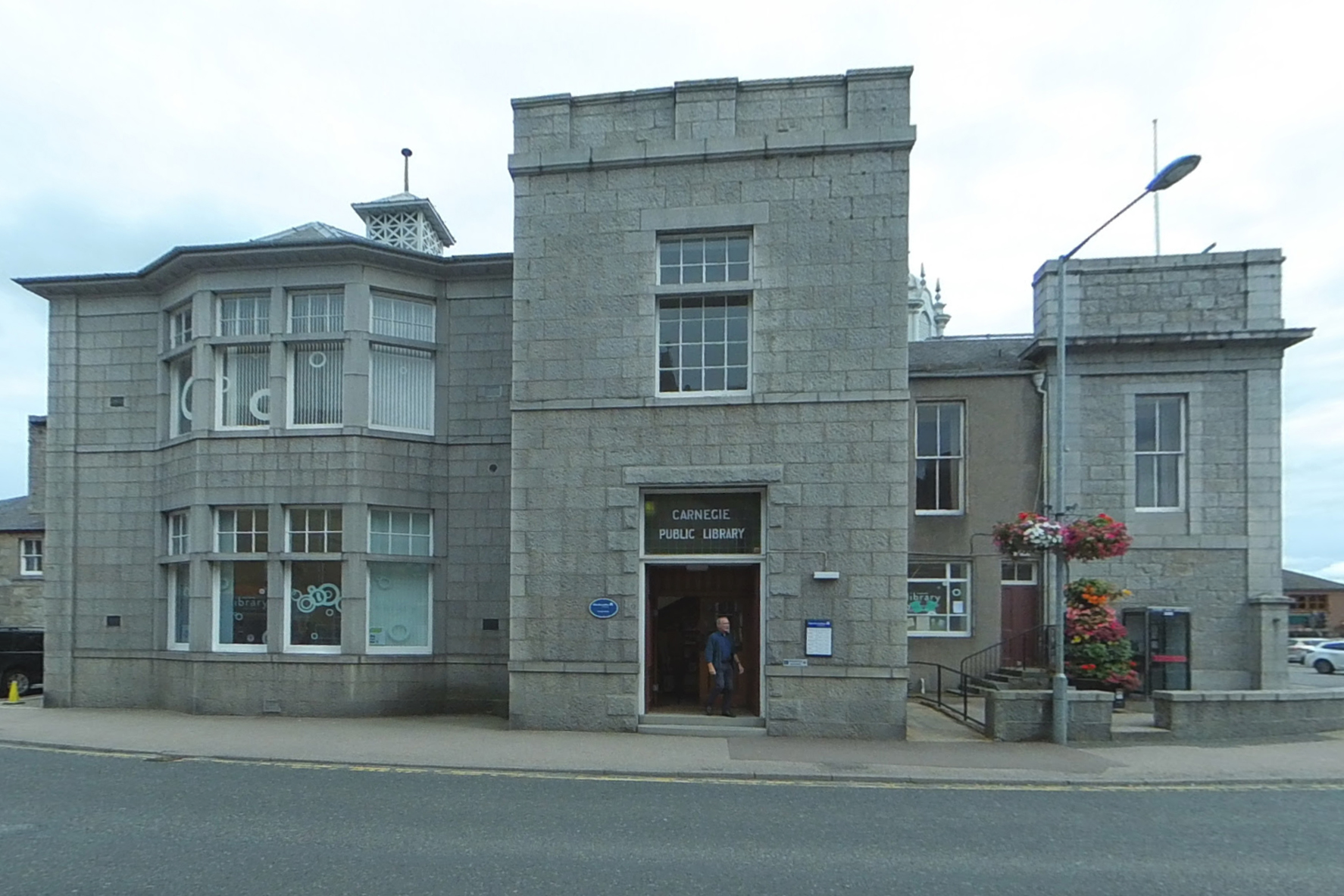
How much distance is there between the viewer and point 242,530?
52.6ft

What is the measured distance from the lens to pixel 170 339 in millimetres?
17156

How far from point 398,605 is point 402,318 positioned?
480 centimetres

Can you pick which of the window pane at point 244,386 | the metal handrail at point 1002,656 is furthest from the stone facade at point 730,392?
the metal handrail at point 1002,656

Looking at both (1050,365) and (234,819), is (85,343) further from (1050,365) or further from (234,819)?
(1050,365)

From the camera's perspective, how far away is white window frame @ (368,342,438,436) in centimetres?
1596

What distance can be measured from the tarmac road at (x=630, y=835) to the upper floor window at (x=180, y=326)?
8231mm

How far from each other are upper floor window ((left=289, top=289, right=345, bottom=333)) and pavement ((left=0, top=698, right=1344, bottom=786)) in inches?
247

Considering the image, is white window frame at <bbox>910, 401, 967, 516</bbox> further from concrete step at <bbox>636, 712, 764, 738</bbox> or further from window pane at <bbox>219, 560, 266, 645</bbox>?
window pane at <bbox>219, 560, 266, 645</bbox>

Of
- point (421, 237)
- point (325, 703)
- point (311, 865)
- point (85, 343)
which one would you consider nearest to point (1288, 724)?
point (311, 865)

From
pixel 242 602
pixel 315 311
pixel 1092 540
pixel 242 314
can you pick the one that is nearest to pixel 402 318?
pixel 315 311

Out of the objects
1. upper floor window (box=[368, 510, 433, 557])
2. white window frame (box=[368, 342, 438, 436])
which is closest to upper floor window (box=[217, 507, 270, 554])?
upper floor window (box=[368, 510, 433, 557])

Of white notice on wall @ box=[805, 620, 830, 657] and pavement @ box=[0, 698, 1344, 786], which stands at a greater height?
white notice on wall @ box=[805, 620, 830, 657]

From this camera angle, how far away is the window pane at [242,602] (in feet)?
52.1

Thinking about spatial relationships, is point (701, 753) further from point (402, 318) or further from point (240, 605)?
point (402, 318)
